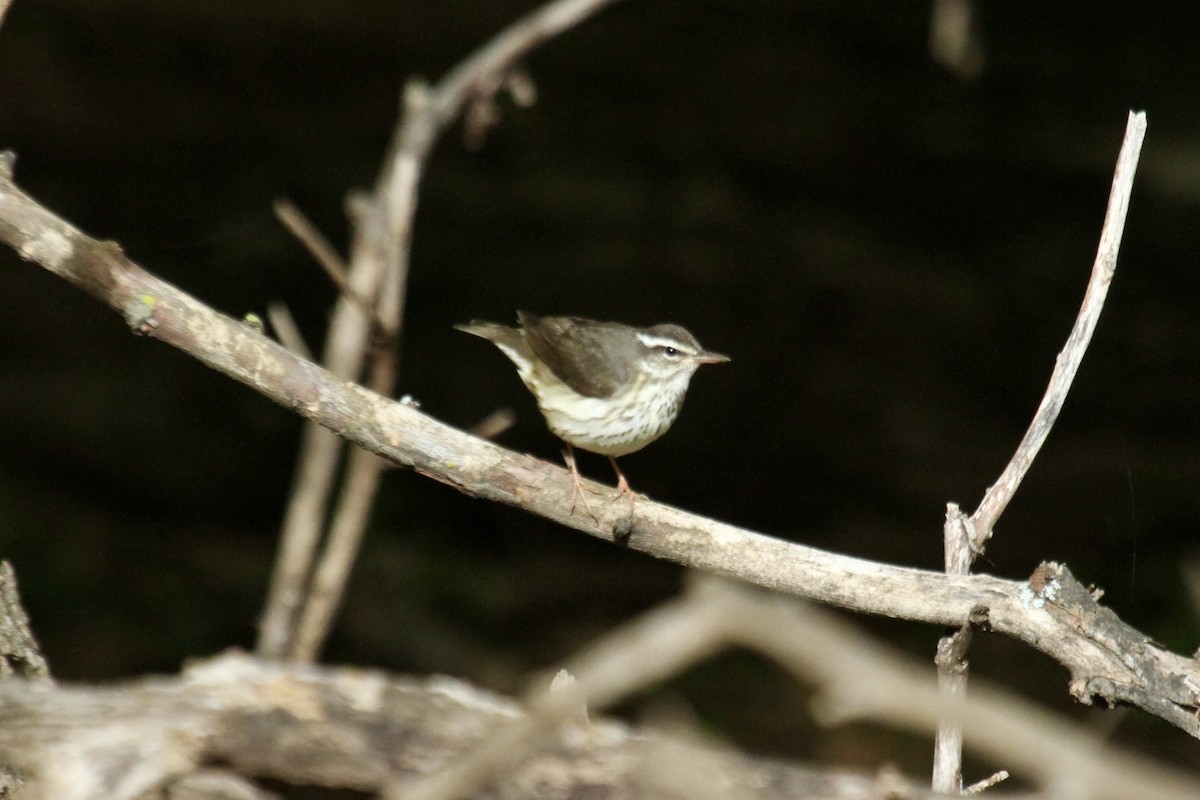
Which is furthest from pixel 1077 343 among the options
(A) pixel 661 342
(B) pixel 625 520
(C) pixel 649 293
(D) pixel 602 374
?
(C) pixel 649 293

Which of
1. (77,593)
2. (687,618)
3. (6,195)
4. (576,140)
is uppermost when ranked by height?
(576,140)

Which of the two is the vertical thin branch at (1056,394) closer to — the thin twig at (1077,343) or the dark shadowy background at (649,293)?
the thin twig at (1077,343)

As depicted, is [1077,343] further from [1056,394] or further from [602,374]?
A: [602,374]

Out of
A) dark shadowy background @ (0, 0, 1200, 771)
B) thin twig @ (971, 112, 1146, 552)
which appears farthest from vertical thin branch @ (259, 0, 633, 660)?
thin twig @ (971, 112, 1146, 552)

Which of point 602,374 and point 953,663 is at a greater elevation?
point 602,374

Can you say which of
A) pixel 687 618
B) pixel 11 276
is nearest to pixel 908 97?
pixel 11 276

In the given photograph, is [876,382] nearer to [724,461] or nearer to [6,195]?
[724,461]
